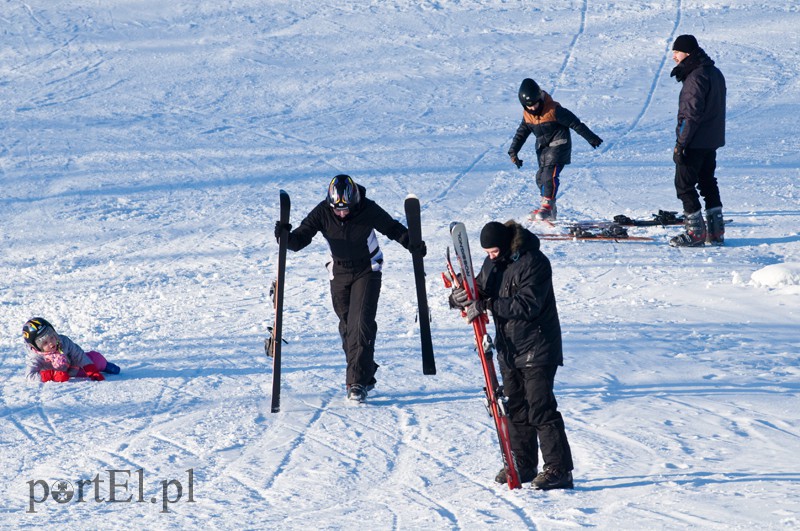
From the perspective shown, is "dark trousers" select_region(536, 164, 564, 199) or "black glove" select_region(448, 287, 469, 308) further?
"dark trousers" select_region(536, 164, 564, 199)

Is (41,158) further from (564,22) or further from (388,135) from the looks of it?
(564,22)

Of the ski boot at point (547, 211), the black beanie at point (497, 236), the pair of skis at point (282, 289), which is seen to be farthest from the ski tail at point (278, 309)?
the ski boot at point (547, 211)

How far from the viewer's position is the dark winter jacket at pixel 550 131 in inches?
438

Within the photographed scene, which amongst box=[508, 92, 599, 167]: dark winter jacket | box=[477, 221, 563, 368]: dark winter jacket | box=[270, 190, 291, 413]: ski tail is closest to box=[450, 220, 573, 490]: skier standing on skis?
box=[477, 221, 563, 368]: dark winter jacket

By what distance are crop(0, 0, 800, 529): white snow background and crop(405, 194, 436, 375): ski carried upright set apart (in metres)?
0.33

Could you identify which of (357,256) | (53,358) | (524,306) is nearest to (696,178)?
(357,256)

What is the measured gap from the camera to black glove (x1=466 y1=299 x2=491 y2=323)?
5.42 metres

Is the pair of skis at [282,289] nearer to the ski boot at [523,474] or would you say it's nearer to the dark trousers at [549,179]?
the ski boot at [523,474]

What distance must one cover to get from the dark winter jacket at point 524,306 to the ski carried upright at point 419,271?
1.29m

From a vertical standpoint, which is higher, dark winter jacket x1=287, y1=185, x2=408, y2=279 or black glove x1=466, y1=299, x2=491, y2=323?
dark winter jacket x1=287, y1=185, x2=408, y2=279

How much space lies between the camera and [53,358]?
7609mm

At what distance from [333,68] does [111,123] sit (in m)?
4.60

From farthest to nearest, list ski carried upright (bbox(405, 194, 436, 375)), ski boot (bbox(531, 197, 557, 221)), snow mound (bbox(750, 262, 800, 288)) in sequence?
ski boot (bbox(531, 197, 557, 221)), snow mound (bbox(750, 262, 800, 288)), ski carried upright (bbox(405, 194, 436, 375))

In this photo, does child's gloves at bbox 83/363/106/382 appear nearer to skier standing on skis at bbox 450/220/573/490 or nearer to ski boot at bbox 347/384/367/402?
ski boot at bbox 347/384/367/402
